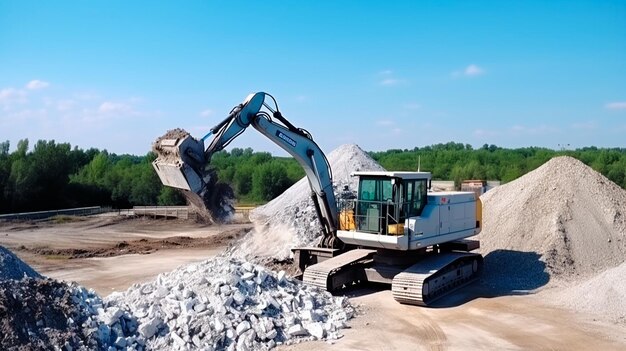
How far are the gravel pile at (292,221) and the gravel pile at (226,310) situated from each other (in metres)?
5.95

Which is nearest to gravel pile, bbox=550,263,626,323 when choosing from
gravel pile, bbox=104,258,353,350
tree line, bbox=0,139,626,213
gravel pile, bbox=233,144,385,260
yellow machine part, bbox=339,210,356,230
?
yellow machine part, bbox=339,210,356,230

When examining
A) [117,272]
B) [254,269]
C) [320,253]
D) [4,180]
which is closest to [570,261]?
[320,253]

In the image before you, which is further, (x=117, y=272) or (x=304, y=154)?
(x=117, y=272)

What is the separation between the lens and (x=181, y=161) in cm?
1080

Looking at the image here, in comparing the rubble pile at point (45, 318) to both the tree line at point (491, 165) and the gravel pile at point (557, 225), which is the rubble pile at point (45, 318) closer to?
the gravel pile at point (557, 225)

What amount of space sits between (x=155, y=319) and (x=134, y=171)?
134 feet

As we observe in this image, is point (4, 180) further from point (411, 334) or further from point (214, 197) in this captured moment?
point (411, 334)

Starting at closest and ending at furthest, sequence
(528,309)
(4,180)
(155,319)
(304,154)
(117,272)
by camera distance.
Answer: (155,319) → (528,309) → (304,154) → (117,272) → (4,180)

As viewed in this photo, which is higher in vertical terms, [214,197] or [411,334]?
[214,197]

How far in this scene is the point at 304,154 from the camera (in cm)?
1391

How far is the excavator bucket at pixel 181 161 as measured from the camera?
10844 mm

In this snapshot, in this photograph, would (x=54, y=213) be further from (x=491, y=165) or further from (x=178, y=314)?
(x=491, y=165)

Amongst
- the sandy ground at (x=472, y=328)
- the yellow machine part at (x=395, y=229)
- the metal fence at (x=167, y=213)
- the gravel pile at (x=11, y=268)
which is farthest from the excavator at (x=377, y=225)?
the metal fence at (x=167, y=213)

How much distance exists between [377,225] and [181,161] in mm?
4511
